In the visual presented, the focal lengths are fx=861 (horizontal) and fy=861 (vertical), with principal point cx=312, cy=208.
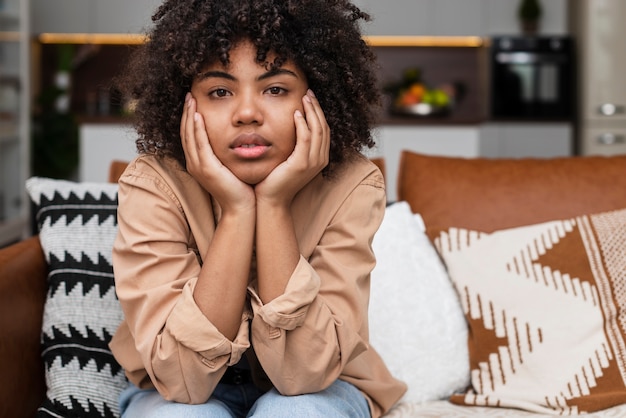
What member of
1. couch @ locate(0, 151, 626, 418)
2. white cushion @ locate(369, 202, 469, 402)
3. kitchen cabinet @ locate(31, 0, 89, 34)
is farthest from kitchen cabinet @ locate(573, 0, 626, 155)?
white cushion @ locate(369, 202, 469, 402)

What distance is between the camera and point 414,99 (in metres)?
5.27

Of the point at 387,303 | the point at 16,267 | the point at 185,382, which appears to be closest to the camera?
the point at 185,382

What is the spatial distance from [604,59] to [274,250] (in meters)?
4.77

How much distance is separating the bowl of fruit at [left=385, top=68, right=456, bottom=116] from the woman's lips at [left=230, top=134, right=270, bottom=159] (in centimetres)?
375

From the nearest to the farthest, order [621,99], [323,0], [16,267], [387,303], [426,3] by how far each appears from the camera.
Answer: [323,0]
[16,267]
[387,303]
[621,99]
[426,3]

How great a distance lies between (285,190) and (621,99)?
4570 mm

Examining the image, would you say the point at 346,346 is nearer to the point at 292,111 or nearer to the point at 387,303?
the point at 292,111

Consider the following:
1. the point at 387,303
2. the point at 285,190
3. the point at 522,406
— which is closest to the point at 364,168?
the point at 285,190

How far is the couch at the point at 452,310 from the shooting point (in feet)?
5.39

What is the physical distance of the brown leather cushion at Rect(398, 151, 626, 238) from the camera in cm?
195

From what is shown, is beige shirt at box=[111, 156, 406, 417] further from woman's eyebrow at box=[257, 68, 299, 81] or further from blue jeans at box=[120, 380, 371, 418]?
woman's eyebrow at box=[257, 68, 299, 81]

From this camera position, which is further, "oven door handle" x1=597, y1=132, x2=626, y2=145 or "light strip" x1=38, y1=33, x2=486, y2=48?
"light strip" x1=38, y1=33, x2=486, y2=48

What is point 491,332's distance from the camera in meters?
1.74

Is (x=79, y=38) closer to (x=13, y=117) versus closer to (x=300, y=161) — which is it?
(x=13, y=117)
